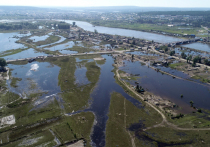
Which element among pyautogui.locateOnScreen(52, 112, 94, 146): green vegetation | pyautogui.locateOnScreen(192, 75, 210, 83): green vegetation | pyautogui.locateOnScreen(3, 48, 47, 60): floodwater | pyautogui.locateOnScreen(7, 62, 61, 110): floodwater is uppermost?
pyautogui.locateOnScreen(3, 48, 47, 60): floodwater

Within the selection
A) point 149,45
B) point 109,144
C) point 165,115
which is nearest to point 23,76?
point 109,144

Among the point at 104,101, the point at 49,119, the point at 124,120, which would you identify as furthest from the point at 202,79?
the point at 49,119

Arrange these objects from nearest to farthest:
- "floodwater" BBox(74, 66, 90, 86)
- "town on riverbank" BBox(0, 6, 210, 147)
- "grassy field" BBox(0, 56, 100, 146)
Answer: "grassy field" BBox(0, 56, 100, 146)
"town on riverbank" BBox(0, 6, 210, 147)
"floodwater" BBox(74, 66, 90, 86)

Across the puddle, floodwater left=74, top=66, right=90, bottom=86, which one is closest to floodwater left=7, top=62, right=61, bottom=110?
floodwater left=74, top=66, right=90, bottom=86

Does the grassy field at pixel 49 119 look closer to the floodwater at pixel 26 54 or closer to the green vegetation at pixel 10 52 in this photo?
the floodwater at pixel 26 54

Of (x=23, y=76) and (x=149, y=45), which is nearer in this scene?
(x=23, y=76)

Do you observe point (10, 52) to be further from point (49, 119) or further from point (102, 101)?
point (102, 101)

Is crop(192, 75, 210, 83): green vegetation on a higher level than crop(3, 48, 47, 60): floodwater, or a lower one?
lower

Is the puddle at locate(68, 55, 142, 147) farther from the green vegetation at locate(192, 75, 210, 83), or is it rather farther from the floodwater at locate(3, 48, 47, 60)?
the floodwater at locate(3, 48, 47, 60)

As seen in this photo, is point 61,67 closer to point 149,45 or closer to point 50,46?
point 50,46
